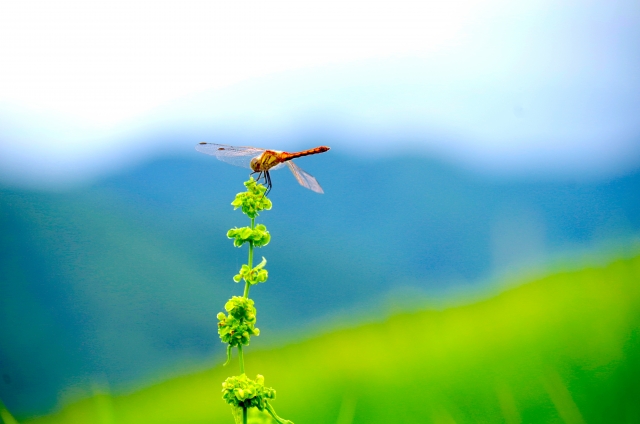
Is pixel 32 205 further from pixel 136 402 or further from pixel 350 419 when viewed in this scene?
pixel 350 419

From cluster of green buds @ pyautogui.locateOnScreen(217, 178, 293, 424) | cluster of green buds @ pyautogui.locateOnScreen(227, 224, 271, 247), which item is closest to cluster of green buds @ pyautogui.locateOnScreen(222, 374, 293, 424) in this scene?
cluster of green buds @ pyautogui.locateOnScreen(217, 178, 293, 424)

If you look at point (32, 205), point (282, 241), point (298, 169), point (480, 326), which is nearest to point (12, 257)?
point (32, 205)

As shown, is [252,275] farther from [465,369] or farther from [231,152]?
[465,369]

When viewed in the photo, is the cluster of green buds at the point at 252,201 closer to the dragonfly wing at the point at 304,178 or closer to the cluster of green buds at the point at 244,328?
the cluster of green buds at the point at 244,328

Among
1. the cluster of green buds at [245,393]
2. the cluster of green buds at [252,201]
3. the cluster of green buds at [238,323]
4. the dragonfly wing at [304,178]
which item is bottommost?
the cluster of green buds at [245,393]

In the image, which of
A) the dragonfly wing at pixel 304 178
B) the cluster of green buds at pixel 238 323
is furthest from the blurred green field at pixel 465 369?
the cluster of green buds at pixel 238 323

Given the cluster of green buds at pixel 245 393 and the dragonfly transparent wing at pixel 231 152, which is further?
the dragonfly transparent wing at pixel 231 152
